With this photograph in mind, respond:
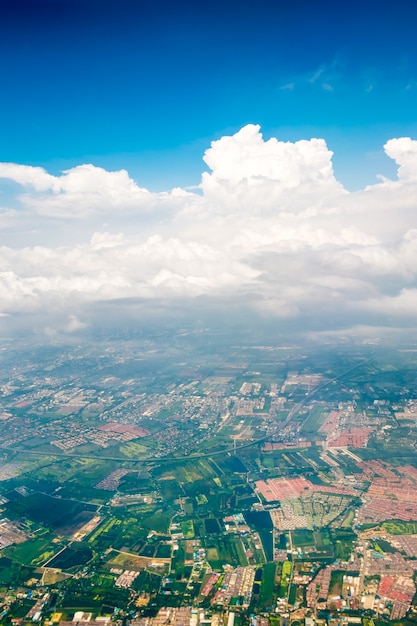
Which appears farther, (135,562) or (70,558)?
(70,558)

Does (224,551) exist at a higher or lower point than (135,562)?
higher

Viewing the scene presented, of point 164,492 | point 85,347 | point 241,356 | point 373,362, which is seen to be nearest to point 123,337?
point 85,347

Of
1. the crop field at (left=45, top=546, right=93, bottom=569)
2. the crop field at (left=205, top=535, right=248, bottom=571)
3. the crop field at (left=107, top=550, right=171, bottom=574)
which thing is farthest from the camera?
the crop field at (left=45, top=546, right=93, bottom=569)

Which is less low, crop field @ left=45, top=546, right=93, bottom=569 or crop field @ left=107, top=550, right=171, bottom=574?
crop field @ left=107, top=550, right=171, bottom=574

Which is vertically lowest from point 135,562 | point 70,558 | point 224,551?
point 70,558

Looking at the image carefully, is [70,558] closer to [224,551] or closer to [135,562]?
[135,562]

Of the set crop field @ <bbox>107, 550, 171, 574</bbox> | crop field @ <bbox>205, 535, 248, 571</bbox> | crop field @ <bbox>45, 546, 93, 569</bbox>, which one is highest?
crop field @ <bbox>205, 535, 248, 571</bbox>

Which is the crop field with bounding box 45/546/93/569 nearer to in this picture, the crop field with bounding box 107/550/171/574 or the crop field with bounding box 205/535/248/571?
the crop field with bounding box 107/550/171/574

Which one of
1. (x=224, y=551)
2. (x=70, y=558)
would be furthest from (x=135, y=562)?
(x=224, y=551)

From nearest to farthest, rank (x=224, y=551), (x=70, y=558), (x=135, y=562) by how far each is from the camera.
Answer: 1. (x=135, y=562)
2. (x=70, y=558)
3. (x=224, y=551)

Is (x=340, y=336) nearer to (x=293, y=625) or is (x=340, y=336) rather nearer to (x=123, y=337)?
(x=123, y=337)

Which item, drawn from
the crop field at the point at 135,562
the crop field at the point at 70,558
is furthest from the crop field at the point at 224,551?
the crop field at the point at 70,558

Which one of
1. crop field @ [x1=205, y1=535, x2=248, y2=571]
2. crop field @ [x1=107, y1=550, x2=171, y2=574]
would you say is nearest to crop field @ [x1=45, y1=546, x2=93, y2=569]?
crop field @ [x1=107, y1=550, x2=171, y2=574]
